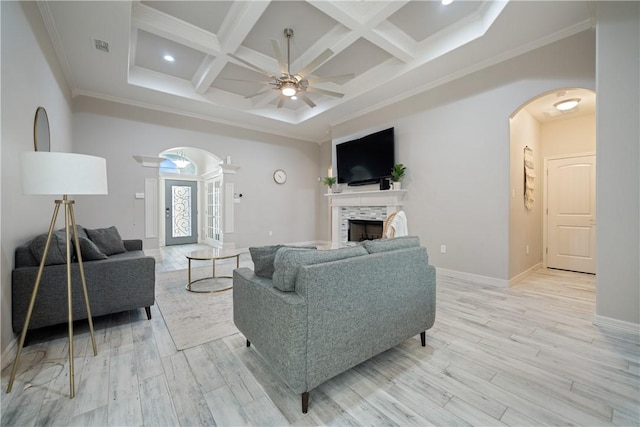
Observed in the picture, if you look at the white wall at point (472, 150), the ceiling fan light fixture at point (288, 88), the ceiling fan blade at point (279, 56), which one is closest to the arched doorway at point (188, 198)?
the ceiling fan light fixture at point (288, 88)

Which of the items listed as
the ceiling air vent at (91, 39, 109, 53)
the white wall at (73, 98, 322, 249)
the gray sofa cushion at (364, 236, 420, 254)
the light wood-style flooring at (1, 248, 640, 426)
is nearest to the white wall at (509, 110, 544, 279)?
the light wood-style flooring at (1, 248, 640, 426)

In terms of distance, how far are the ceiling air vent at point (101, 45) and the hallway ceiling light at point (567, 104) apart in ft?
20.5

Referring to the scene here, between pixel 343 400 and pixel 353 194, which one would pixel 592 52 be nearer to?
pixel 353 194

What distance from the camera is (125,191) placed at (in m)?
5.00

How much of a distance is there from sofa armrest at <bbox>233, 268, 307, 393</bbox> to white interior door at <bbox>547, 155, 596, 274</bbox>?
5.43 meters

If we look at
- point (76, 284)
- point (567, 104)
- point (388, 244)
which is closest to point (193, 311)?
point (76, 284)

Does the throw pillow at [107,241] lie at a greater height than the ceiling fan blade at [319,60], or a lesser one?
lesser

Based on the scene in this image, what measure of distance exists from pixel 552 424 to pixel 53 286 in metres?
3.41

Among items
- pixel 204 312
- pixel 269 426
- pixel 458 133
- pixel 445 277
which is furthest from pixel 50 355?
pixel 458 133

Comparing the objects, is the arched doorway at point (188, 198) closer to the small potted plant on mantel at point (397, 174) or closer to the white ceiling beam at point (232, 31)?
the white ceiling beam at point (232, 31)

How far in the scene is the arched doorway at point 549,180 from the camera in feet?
12.8

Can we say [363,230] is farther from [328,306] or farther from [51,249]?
[51,249]

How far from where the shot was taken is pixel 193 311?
285 centimetres

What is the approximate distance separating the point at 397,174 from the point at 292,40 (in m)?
2.62
